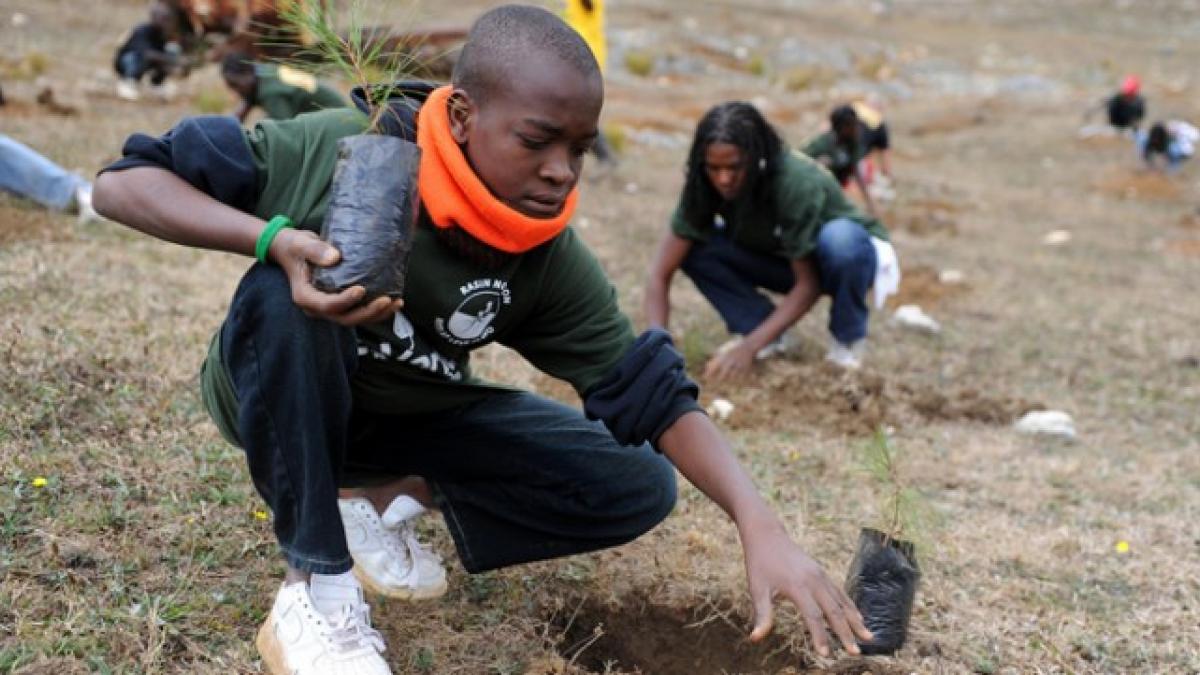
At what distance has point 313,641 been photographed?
1816 mm

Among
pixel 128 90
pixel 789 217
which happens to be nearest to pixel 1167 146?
pixel 789 217

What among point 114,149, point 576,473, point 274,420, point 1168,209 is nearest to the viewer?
point 274,420

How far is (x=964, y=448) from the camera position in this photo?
3838 mm

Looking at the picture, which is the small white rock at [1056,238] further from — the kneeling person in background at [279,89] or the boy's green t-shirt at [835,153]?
the kneeling person in background at [279,89]

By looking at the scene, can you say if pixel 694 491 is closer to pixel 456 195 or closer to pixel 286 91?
pixel 456 195

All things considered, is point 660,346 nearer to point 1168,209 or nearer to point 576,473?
point 576,473

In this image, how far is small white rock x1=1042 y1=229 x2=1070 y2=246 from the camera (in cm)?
842

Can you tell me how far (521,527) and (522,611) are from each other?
0.19 meters

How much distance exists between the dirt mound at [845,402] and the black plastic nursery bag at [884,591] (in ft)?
5.12

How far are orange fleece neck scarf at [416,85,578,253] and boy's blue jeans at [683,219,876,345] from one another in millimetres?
2766

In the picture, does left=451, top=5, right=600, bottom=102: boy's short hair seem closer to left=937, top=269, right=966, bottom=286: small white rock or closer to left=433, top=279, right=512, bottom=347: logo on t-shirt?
left=433, top=279, right=512, bottom=347: logo on t-shirt

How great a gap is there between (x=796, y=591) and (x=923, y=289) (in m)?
4.99

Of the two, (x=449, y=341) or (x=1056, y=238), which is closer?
(x=449, y=341)

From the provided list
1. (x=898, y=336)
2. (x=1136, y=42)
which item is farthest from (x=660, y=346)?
(x=1136, y=42)
